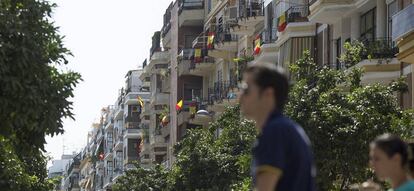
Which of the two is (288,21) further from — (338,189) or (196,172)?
(338,189)

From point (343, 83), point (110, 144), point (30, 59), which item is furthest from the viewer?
point (110, 144)

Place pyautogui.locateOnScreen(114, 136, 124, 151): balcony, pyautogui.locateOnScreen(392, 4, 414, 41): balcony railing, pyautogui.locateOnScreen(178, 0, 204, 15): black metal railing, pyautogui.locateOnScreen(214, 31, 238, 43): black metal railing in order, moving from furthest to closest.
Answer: pyautogui.locateOnScreen(114, 136, 124, 151): balcony
pyautogui.locateOnScreen(178, 0, 204, 15): black metal railing
pyautogui.locateOnScreen(214, 31, 238, 43): black metal railing
pyautogui.locateOnScreen(392, 4, 414, 41): balcony railing

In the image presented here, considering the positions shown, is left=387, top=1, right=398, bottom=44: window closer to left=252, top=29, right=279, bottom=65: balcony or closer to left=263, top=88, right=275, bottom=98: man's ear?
left=252, top=29, right=279, bottom=65: balcony

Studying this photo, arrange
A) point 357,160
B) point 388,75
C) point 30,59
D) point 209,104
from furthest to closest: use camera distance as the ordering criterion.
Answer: point 209,104 < point 388,75 < point 357,160 < point 30,59

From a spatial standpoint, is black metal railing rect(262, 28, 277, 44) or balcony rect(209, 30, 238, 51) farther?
balcony rect(209, 30, 238, 51)

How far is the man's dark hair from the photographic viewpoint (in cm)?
721

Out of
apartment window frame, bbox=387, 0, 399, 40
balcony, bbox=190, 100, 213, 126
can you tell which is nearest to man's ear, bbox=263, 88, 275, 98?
apartment window frame, bbox=387, 0, 399, 40

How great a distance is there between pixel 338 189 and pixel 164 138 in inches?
2162

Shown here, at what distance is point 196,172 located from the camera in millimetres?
45656

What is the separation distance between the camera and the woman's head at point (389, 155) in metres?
8.47

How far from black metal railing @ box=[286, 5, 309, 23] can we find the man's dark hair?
3636cm

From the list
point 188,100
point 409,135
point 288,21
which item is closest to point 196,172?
point 288,21

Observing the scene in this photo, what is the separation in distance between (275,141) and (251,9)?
47.7m

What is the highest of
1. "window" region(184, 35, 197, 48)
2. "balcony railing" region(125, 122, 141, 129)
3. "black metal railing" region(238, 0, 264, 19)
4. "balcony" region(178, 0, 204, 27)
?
"balcony" region(178, 0, 204, 27)
